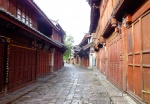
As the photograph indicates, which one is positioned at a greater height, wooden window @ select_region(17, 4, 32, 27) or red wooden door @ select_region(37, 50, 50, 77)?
wooden window @ select_region(17, 4, 32, 27)

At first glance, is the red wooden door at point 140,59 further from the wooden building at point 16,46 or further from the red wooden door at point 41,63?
the red wooden door at point 41,63

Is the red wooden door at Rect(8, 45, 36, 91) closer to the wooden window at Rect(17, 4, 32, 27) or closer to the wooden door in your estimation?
the wooden window at Rect(17, 4, 32, 27)

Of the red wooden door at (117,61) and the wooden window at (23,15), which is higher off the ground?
the wooden window at (23,15)

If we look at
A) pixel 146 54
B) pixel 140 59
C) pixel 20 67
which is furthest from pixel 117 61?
pixel 146 54

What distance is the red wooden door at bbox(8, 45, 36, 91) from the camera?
31.4 ft

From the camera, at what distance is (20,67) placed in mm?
10766

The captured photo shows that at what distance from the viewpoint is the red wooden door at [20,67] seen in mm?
9576

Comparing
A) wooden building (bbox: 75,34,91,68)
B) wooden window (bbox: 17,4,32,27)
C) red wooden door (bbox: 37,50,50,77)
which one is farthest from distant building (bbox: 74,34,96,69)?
wooden window (bbox: 17,4,32,27)

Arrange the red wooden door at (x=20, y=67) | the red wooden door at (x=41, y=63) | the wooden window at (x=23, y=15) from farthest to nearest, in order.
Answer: the red wooden door at (x=41, y=63) → the wooden window at (x=23, y=15) → the red wooden door at (x=20, y=67)

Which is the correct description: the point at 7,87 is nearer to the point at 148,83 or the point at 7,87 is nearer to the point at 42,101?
the point at 42,101

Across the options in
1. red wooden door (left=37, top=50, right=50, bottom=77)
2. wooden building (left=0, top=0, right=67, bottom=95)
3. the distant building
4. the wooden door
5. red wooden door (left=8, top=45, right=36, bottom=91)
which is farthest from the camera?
the distant building

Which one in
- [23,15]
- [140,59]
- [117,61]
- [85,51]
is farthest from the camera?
[85,51]

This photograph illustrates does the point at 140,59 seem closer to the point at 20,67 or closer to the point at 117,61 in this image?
the point at 117,61

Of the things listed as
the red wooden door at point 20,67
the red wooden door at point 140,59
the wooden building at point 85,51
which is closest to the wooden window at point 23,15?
the red wooden door at point 20,67
